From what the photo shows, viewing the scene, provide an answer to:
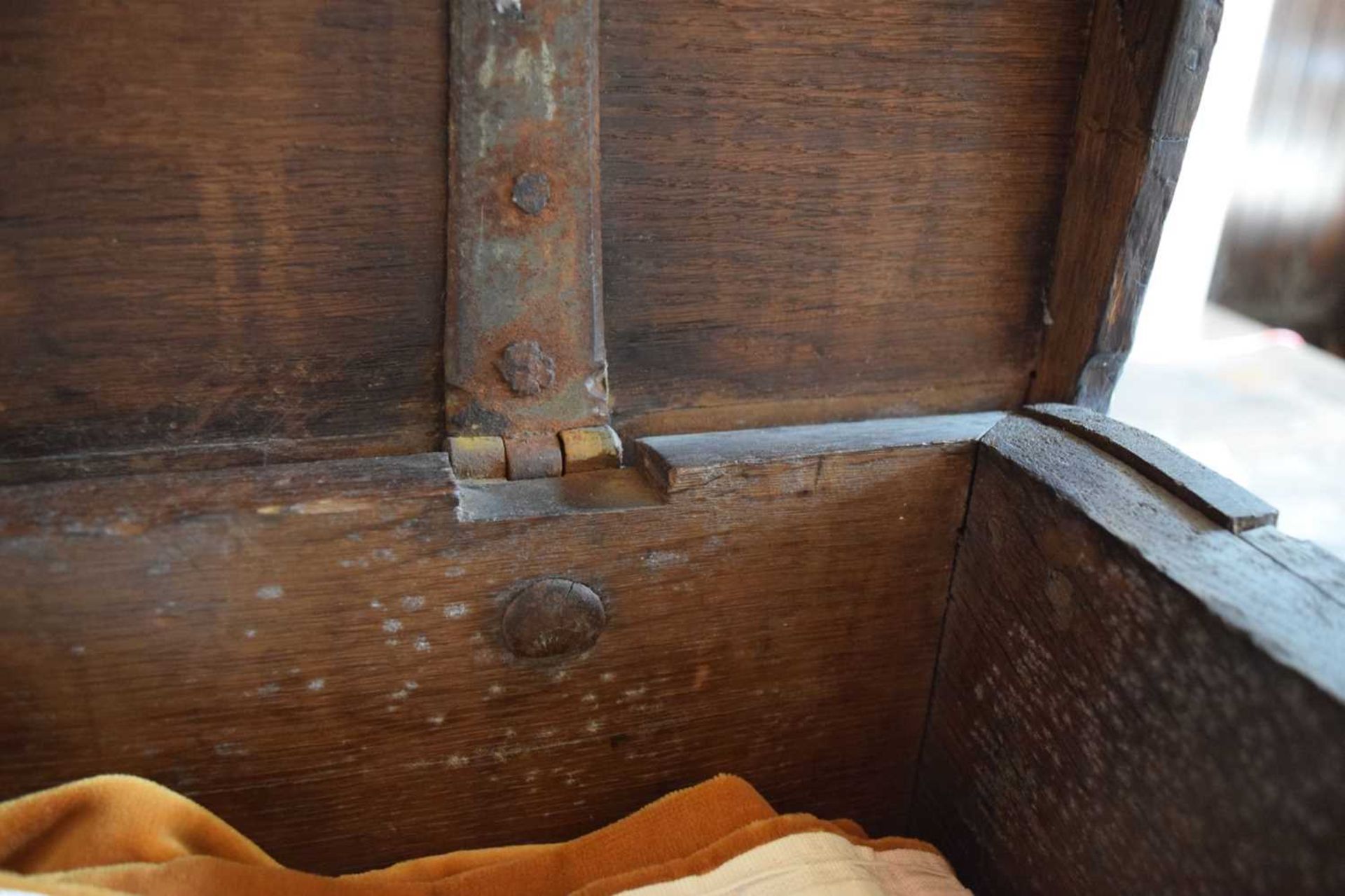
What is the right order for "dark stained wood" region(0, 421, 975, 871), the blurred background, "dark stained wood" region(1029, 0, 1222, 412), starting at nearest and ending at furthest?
"dark stained wood" region(0, 421, 975, 871), "dark stained wood" region(1029, 0, 1222, 412), the blurred background

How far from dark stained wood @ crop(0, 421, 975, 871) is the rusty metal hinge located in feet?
0.13

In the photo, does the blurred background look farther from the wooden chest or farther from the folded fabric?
the folded fabric

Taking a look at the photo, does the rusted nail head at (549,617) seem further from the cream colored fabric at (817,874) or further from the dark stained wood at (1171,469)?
the dark stained wood at (1171,469)

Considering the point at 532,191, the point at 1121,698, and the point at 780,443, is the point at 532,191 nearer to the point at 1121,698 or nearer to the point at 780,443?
the point at 780,443

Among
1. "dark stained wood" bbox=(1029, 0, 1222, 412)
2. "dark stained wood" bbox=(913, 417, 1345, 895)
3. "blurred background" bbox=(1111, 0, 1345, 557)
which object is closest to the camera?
"dark stained wood" bbox=(913, 417, 1345, 895)

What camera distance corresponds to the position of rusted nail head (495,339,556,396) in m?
0.72

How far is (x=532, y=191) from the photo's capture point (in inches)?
26.9

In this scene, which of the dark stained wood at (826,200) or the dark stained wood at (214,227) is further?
the dark stained wood at (826,200)

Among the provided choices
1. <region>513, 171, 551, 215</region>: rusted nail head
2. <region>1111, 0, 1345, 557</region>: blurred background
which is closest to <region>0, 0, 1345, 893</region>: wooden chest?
<region>513, 171, 551, 215</region>: rusted nail head

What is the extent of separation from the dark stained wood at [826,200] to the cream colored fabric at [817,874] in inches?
12.3

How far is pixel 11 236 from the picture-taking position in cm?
62

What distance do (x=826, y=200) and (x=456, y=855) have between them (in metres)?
0.54

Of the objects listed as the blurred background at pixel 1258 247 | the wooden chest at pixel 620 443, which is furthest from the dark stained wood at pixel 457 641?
the blurred background at pixel 1258 247

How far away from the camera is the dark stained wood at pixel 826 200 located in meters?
0.71
